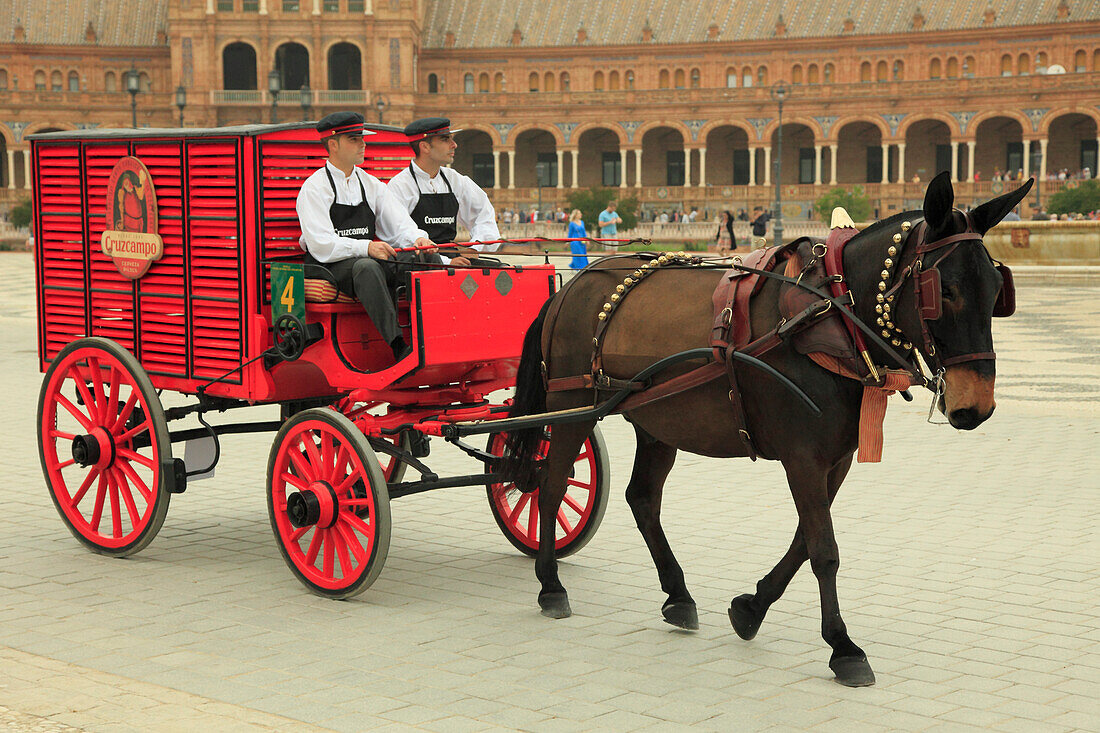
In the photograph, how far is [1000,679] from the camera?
13.5ft

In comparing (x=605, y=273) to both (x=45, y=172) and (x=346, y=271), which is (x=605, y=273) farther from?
(x=45, y=172)

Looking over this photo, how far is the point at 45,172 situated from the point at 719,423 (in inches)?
145

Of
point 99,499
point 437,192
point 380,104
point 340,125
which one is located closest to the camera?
point 340,125

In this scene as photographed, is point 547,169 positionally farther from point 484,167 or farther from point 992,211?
point 992,211

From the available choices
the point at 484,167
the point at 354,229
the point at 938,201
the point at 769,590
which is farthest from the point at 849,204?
the point at 938,201

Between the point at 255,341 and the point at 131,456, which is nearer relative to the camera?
the point at 255,341

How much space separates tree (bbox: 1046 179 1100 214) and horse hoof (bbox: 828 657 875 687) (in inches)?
1518

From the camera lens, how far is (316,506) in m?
5.11

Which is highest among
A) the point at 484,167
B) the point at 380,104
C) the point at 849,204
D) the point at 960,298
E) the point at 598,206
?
the point at 380,104

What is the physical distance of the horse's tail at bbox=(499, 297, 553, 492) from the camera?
5.13 m

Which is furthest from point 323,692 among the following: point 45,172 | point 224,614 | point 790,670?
point 45,172

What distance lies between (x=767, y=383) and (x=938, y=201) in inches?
31.3

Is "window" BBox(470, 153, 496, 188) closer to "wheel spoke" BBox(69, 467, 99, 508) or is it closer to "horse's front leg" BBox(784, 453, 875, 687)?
"wheel spoke" BBox(69, 467, 99, 508)

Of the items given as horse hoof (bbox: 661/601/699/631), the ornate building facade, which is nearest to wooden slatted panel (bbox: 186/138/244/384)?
horse hoof (bbox: 661/601/699/631)
